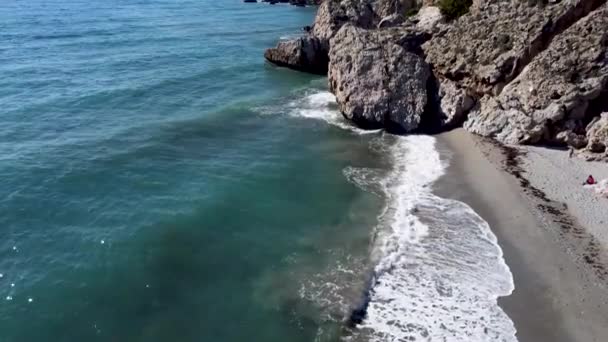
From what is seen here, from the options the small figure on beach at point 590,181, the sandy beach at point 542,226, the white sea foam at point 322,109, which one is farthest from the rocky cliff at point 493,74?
the small figure on beach at point 590,181

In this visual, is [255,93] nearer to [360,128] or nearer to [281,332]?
[360,128]

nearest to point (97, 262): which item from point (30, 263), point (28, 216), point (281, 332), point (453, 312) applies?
point (30, 263)

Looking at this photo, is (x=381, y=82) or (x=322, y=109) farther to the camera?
(x=322, y=109)

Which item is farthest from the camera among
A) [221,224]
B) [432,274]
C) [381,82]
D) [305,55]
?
[305,55]

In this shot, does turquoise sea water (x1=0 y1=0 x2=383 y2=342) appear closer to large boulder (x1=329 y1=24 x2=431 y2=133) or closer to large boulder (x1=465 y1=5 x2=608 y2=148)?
large boulder (x1=329 y1=24 x2=431 y2=133)

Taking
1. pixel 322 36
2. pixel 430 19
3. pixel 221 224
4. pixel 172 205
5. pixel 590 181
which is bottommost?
pixel 221 224

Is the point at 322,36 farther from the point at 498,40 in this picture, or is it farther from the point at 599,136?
the point at 599,136

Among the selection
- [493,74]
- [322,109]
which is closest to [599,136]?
[493,74]
